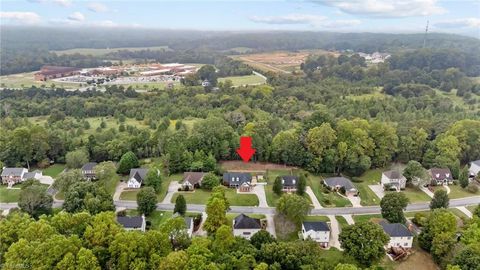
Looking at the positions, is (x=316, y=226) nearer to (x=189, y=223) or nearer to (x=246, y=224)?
(x=246, y=224)

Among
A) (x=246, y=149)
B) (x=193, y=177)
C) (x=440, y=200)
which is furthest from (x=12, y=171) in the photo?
(x=440, y=200)

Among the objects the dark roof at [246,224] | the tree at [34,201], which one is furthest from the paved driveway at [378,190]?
the tree at [34,201]

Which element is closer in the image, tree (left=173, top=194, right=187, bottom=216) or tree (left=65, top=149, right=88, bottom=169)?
tree (left=173, top=194, right=187, bottom=216)

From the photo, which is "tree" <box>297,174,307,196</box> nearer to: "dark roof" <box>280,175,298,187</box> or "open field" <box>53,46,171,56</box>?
"dark roof" <box>280,175,298,187</box>

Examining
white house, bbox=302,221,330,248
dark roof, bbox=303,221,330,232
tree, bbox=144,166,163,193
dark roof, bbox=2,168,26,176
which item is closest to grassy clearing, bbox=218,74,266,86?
tree, bbox=144,166,163,193

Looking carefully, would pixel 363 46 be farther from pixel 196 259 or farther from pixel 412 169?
pixel 196 259

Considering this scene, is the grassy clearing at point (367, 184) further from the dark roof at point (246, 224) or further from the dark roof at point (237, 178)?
the dark roof at point (246, 224)

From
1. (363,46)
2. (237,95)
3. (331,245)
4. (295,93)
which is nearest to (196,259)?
(331,245)
